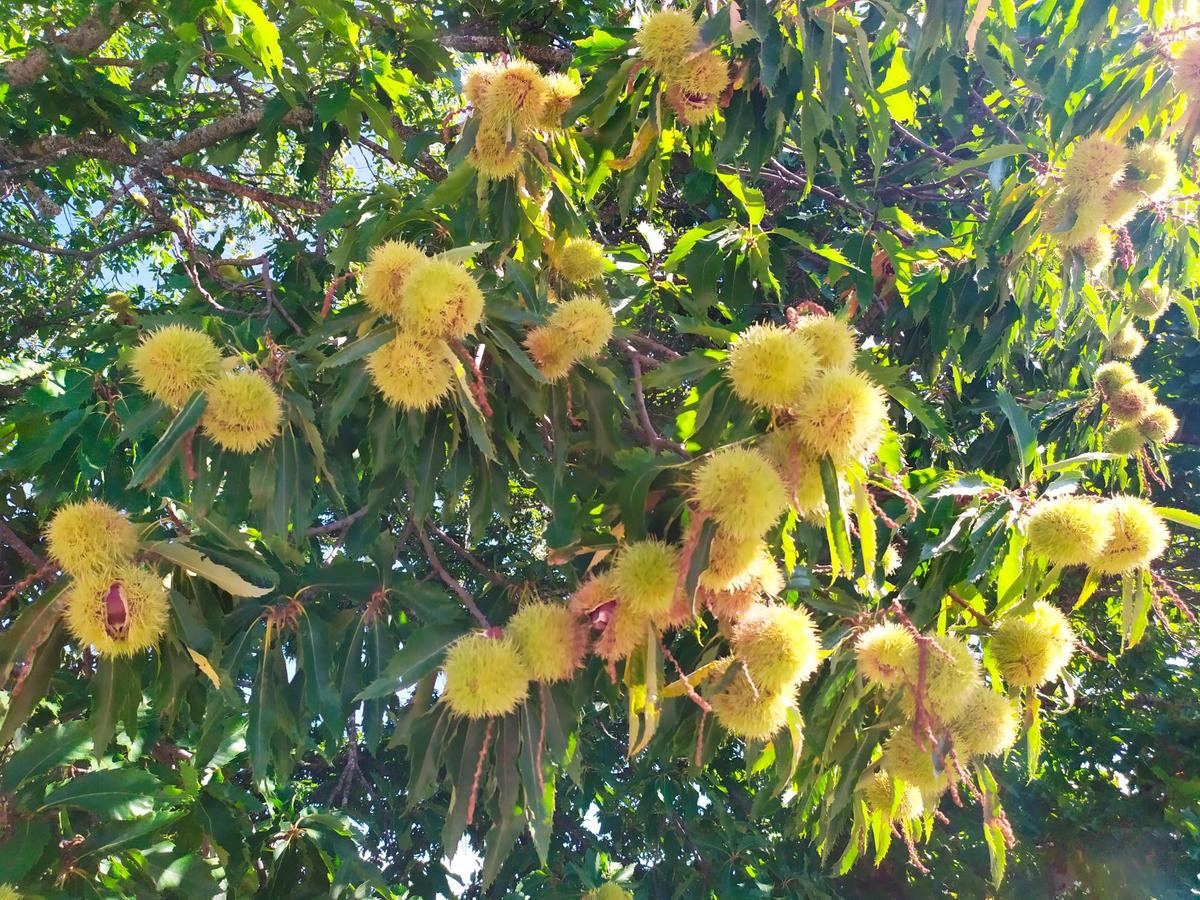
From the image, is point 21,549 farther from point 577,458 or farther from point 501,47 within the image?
point 501,47

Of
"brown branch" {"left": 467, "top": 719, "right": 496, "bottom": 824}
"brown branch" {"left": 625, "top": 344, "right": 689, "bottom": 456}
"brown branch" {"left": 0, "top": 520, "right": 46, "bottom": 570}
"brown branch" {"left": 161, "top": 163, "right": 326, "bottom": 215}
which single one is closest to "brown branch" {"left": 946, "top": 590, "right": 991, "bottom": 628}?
"brown branch" {"left": 625, "top": 344, "right": 689, "bottom": 456}

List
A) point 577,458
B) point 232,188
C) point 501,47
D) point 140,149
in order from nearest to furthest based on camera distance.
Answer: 1. point 577,458
2. point 232,188
3. point 140,149
4. point 501,47

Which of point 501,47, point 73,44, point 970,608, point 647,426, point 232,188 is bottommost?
point 970,608

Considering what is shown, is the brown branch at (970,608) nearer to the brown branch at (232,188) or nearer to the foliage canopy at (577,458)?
the foliage canopy at (577,458)

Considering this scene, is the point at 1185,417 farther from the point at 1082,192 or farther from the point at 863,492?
the point at 863,492

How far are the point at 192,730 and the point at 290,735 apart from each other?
3.85 ft

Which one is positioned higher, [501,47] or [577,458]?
[501,47]

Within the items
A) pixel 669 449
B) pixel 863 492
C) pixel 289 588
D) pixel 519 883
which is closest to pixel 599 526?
pixel 669 449

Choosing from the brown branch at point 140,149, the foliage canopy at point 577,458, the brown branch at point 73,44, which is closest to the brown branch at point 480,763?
the foliage canopy at point 577,458

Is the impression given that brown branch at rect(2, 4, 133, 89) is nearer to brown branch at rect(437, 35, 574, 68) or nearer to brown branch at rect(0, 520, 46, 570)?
brown branch at rect(437, 35, 574, 68)

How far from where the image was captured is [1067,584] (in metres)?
4.08

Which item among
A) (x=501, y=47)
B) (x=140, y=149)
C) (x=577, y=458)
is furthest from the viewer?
(x=501, y=47)

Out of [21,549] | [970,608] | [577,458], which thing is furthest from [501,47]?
[970,608]

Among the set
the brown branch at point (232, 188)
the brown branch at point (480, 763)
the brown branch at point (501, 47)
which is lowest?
the brown branch at point (480, 763)
